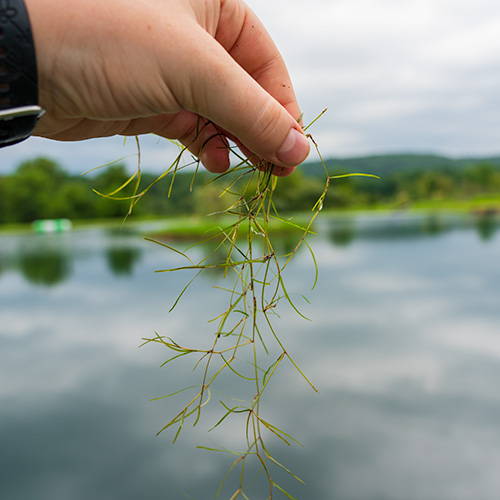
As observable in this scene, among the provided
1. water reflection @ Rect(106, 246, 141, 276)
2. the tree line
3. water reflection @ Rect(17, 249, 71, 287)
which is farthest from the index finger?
the tree line

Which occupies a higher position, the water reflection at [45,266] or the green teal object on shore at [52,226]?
the water reflection at [45,266]

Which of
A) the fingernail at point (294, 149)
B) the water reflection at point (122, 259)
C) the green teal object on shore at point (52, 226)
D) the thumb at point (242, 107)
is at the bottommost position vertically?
the green teal object on shore at point (52, 226)

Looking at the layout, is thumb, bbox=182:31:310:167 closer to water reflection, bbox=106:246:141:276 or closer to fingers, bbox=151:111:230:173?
fingers, bbox=151:111:230:173

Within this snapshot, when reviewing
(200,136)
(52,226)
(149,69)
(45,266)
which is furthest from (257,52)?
(52,226)

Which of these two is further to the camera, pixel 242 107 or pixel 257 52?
pixel 257 52

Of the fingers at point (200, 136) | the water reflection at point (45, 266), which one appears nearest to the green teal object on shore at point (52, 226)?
the water reflection at point (45, 266)

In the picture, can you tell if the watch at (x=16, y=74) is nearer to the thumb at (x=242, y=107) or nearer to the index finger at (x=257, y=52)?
the thumb at (x=242, y=107)

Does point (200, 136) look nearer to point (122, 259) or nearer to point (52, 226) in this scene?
point (122, 259)
